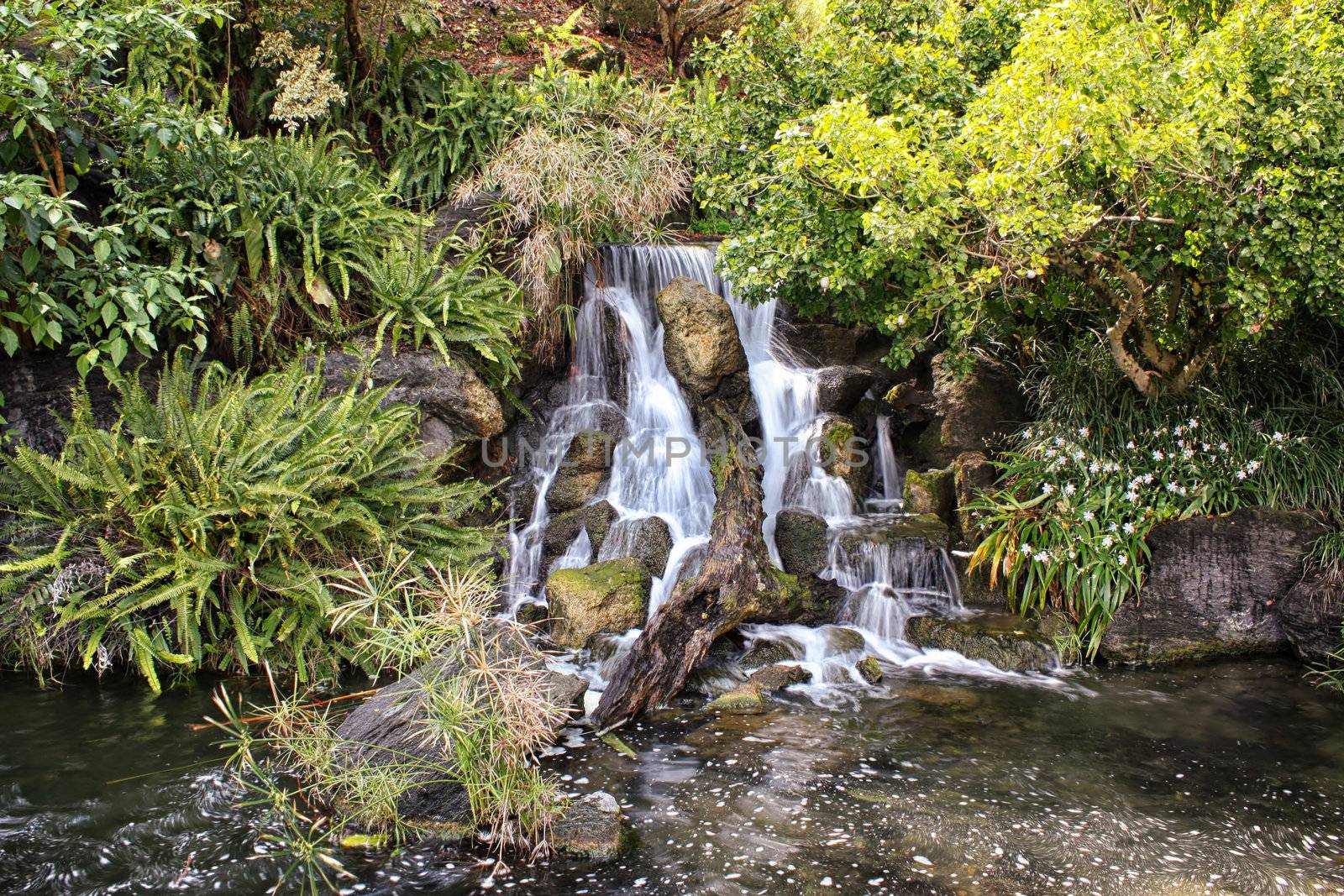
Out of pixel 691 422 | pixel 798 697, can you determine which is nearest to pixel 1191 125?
pixel 798 697

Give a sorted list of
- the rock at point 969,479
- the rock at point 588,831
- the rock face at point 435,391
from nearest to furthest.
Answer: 1. the rock at point 588,831
2. the rock face at point 435,391
3. the rock at point 969,479

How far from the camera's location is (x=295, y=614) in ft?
20.8

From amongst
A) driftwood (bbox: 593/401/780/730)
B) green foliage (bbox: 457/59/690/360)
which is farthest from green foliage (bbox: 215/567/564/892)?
green foliage (bbox: 457/59/690/360)

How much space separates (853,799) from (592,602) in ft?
9.65

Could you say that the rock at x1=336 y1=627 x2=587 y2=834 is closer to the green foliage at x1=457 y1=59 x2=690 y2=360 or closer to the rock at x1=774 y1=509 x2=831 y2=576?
the rock at x1=774 y1=509 x2=831 y2=576

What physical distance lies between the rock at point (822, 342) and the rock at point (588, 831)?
7.01m

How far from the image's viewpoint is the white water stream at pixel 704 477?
7762 millimetres

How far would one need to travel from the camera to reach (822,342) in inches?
427

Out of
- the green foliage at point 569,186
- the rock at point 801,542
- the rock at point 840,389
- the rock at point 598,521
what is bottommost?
the rock at point 801,542

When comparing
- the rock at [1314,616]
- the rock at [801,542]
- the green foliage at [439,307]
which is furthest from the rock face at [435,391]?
the rock at [1314,616]

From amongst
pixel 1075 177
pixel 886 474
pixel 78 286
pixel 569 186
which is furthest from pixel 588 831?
pixel 569 186

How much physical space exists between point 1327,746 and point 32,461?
28.5 feet

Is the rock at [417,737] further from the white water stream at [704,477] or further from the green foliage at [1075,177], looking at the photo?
the green foliage at [1075,177]

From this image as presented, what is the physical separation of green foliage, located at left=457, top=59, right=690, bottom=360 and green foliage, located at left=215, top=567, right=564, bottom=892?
5.34 meters
